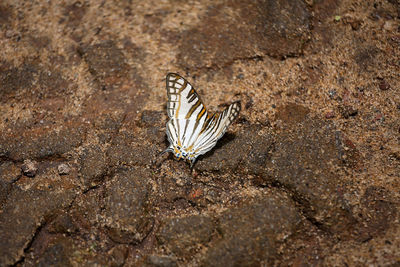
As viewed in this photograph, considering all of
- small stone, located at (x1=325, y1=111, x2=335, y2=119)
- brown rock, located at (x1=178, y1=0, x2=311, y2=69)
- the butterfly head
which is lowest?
the butterfly head

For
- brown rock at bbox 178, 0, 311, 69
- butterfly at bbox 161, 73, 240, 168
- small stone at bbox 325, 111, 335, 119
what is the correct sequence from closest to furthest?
1. butterfly at bbox 161, 73, 240, 168
2. small stone at bbox 325, 111, 335, 119
3. brown rock at bbox 178, 0, 311, 69

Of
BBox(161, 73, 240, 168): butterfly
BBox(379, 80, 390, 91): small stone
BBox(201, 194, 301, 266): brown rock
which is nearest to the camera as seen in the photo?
BBox(201, 194, 301, 266): brown rock

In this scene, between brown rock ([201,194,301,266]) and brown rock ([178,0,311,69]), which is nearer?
brown rock ([201,194,301,266])

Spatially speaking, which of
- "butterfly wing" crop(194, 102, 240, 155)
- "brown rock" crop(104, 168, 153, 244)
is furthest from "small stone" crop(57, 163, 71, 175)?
"butterfly wing" crop(194, 102, 240, 155)

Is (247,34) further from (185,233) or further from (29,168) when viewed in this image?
(29,168)

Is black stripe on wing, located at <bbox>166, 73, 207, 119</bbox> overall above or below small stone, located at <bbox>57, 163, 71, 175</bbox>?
above

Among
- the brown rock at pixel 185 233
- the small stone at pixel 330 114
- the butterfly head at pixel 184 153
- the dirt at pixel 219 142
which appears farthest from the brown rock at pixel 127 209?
the small stone at pixel 330 114

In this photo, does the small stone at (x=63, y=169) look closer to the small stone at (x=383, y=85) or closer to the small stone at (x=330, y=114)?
the small stone at (x=330, y=114)

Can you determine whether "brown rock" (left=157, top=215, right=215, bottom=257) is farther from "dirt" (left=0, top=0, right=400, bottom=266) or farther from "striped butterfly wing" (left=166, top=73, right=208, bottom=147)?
"striped butterfly wing" (left=166, top=73, right=208, bottom=147)
